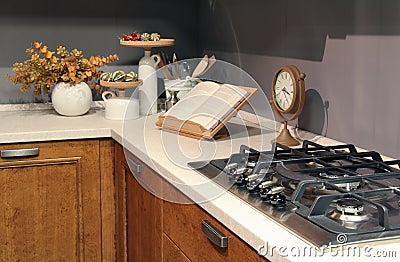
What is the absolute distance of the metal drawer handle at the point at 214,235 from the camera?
1.42 meters

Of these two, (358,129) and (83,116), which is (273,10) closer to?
(358,129)

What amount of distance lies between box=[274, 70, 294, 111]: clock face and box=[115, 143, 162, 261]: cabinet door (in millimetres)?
507

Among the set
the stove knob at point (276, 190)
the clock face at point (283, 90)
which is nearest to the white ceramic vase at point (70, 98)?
the clock face at point (283, 90)

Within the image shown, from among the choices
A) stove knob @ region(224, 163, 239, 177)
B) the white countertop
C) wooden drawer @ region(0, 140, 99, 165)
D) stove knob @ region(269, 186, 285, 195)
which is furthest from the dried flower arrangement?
stove knob @ region(269, 186, 285, 195)

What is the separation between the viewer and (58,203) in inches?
99.7

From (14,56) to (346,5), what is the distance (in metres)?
1.63

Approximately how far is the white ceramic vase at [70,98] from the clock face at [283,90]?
3.16 ft

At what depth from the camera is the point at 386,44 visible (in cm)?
185

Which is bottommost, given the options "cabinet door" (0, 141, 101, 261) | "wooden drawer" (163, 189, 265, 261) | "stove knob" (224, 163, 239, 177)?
"cabinet door" (0, 141, 101, 261)

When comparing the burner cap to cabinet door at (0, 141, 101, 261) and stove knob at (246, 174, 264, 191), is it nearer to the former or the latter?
stove knob at (246, 174, 264, 191)

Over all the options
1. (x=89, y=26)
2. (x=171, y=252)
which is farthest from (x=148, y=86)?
(x=171, y=252)

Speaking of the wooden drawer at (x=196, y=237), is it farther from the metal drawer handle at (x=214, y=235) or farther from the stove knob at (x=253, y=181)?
the stove knob at (x=253, y=181)

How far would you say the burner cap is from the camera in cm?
126

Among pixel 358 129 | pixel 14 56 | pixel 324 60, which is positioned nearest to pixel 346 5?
pixel 324 60
